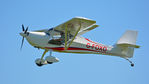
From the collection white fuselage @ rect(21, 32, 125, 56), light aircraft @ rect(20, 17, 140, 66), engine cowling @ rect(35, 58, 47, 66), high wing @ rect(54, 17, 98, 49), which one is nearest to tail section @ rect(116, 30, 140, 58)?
light aircraft @ rect(20, 17, 140, 66)

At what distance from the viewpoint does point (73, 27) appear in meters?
17.1

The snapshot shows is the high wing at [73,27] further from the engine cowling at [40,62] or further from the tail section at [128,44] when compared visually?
the tail section at [128,44]

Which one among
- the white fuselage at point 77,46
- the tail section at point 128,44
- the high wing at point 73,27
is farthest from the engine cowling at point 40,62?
the tail section at point 128,44

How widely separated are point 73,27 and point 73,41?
118 centimetres

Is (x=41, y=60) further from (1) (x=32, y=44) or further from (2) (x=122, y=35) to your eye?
(2) (x=122, y=35)

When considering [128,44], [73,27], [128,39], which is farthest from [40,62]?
[128,39]

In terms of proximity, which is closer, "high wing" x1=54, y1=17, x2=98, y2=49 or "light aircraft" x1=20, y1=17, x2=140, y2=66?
"high wing" x1=54, y1=17, x2=98, y2=49

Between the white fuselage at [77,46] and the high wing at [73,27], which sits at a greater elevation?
the high wing at [73,27]

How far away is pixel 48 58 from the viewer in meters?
17.0

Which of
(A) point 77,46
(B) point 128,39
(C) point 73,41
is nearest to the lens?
(C) point 73,41

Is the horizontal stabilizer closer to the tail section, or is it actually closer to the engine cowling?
the tail section

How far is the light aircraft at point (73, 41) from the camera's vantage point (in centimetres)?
1689

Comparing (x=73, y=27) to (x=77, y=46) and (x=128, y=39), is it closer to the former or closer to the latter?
(x=77, y=46)

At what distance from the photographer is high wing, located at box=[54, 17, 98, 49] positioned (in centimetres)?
1583
